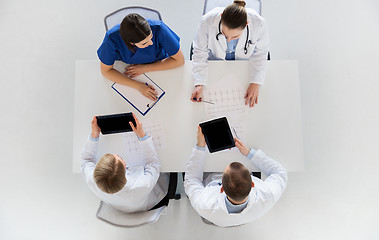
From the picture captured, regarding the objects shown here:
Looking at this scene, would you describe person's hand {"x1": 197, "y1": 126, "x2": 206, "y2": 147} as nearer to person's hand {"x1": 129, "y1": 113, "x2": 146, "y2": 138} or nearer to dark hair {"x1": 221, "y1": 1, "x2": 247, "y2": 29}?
person's hand {"x1": 129, "y1": 113, "x2": 146, "y2": 138}

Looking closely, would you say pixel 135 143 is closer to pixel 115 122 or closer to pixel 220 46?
pixel 115 122

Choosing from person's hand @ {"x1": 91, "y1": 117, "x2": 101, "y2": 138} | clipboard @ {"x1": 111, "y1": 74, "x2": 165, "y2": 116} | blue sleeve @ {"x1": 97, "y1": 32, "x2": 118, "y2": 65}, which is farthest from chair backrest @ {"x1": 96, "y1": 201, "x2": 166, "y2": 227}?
blue sleeve @ {"x1": 97, "y1": 32, "x2": 118, "y2": 65}

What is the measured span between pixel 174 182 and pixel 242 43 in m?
0.91

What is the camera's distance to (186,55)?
218 centimetres

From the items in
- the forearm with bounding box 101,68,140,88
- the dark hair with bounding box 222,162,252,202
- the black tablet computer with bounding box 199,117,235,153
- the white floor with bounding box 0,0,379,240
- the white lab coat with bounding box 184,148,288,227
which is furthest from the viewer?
the white floor with bounding box 0,0,379,240

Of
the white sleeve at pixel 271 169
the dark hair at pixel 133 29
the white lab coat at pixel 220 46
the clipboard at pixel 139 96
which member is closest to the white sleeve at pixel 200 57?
the white lab coat at pixel 220 46

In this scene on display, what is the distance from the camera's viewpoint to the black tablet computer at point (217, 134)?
1341 millimetres

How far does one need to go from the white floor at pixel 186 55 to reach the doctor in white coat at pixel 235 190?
785mm

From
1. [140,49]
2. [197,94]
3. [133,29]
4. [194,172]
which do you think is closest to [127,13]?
[140,49]

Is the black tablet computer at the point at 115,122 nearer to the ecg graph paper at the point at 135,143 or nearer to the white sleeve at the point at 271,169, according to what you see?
the ecg graph paper at the point at 135,143

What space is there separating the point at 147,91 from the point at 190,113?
0.88 feet

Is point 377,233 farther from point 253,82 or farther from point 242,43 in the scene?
point 242,43

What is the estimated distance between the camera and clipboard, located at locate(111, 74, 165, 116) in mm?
1458

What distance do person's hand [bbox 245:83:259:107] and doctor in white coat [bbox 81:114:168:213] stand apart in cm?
58
